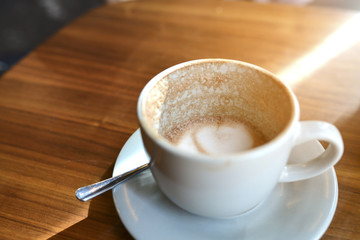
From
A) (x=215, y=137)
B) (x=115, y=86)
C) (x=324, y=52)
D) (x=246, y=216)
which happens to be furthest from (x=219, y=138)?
(x=324, y=52)

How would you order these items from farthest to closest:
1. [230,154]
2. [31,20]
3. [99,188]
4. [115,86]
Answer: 1. [31,20]
2. [115,86]
3. [99,188]
4. [230,154]

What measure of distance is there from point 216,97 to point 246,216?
21 centimetres

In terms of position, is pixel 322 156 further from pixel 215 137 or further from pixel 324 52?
pixel 324 52

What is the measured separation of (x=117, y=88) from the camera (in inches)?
28.7

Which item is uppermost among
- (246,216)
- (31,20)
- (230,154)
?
(230,154)

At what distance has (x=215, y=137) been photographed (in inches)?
21.4

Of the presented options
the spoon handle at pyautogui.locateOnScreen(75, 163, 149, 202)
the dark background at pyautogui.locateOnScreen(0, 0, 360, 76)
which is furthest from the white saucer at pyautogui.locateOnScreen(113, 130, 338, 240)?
the dark background at pyautogui.locateOnScreen(0, 0, 360, 76)

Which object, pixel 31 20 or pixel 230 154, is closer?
pixel 230 154

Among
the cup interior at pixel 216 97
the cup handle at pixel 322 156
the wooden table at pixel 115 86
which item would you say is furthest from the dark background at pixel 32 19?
the cup handle at pixel 322 156

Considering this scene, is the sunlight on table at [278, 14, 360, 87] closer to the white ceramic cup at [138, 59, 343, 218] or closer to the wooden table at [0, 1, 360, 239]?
the wooden table at [0, 1, 360, 239]

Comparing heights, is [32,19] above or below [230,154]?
below

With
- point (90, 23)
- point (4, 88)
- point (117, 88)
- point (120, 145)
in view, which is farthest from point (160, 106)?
point (90, 23)

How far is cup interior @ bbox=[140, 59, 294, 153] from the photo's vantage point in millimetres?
472

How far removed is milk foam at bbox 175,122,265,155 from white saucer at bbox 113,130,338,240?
85 millimetres
